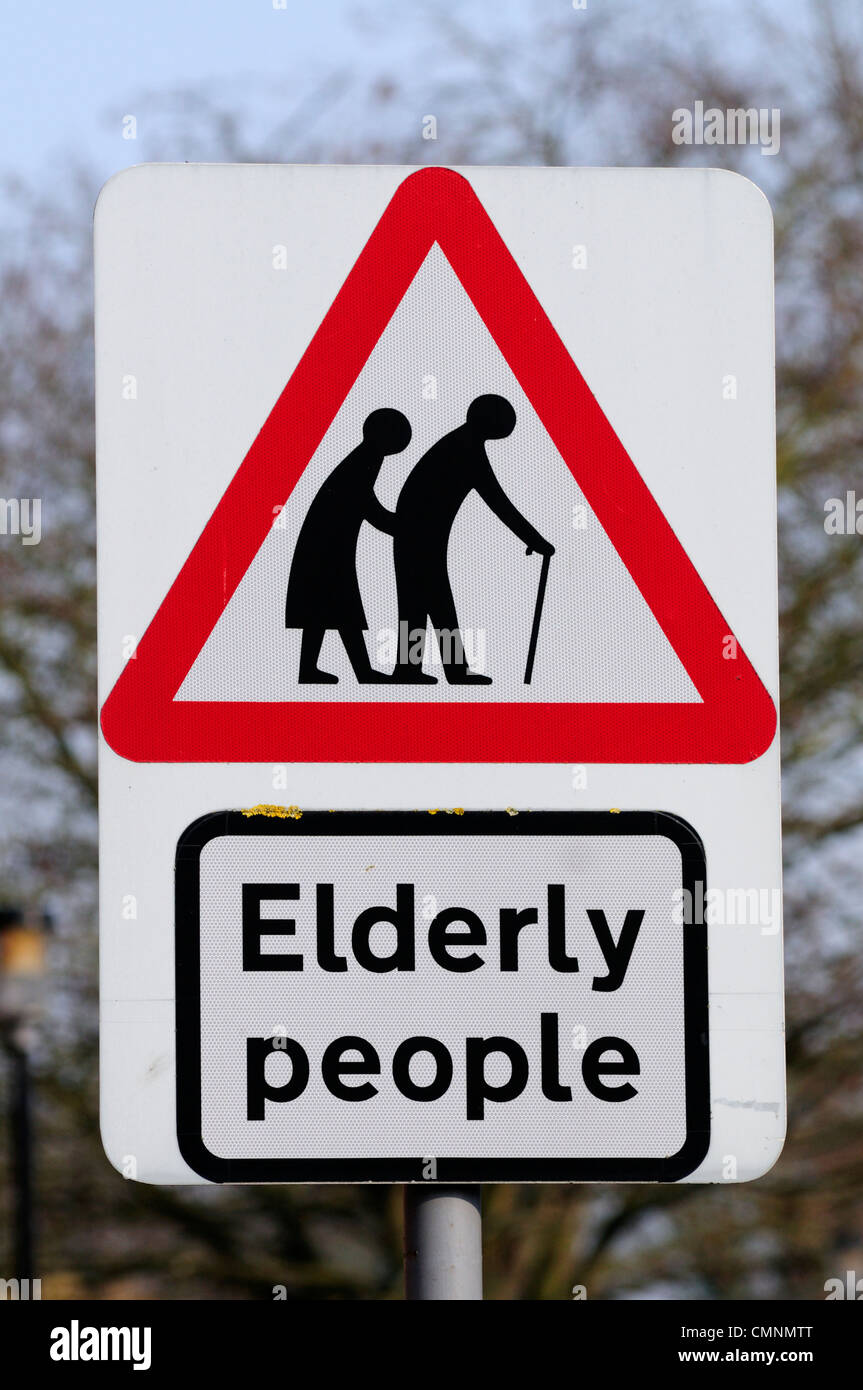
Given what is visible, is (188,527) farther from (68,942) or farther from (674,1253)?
(674,1253)

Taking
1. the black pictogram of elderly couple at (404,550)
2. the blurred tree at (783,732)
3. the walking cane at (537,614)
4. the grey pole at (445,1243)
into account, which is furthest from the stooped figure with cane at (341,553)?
the blurred tree at (783,732)

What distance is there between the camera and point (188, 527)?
1.55 metres

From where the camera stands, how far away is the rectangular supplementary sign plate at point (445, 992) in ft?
4.87

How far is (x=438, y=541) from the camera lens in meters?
1.53

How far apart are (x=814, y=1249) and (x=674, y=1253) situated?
79 cm

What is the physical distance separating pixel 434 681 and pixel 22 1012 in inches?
292

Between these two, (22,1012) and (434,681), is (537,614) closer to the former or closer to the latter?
(434,681)

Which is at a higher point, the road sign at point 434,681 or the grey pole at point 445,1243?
the road sign at point 434,681

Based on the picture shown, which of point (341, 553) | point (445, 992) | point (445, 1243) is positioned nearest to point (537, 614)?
point (341, 553)

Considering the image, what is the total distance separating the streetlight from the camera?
8242 mm

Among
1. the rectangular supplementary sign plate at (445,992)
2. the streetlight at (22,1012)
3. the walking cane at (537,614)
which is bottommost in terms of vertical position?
the streetlight at (22,1012)

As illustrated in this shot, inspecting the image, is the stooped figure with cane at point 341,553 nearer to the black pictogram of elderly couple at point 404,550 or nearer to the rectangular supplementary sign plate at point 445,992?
the black pictogram of elderly couple at point 404,550
